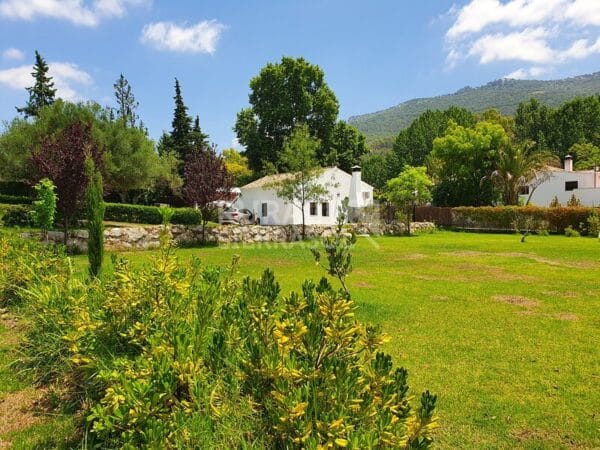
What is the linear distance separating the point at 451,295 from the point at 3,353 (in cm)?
756

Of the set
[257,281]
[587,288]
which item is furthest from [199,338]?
[587,288]

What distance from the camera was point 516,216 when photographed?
28.4 metres

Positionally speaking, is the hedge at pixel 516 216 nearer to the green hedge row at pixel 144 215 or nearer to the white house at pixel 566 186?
the white house at pixel 566 186

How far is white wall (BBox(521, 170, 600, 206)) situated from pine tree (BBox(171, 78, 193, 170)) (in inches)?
1315

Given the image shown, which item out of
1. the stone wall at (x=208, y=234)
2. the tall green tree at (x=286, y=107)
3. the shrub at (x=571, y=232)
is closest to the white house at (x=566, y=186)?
the shrub at (x=571, y=232)

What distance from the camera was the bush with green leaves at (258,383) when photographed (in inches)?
74.2

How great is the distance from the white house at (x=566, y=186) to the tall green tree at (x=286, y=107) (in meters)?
21.0

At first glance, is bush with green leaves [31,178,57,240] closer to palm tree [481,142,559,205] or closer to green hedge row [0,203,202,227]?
green hedge row [0,203,202,227]

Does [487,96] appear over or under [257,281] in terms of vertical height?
over

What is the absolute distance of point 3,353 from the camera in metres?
4.58

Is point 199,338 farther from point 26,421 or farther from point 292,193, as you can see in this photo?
point 292,193

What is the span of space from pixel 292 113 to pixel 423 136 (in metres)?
19.8

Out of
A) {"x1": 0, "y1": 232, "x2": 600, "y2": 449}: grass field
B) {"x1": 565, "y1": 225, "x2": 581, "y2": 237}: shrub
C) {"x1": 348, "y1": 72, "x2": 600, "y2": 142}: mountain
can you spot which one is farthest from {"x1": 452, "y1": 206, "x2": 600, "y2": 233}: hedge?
{"x1": 348, "y1": 72, "x2": 600, "y2": 142}: mountain

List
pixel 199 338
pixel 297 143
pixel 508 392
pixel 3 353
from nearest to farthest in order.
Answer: pixel 199 338 < pixel 508 392 < pixel 3 353 < pixel 297 143
